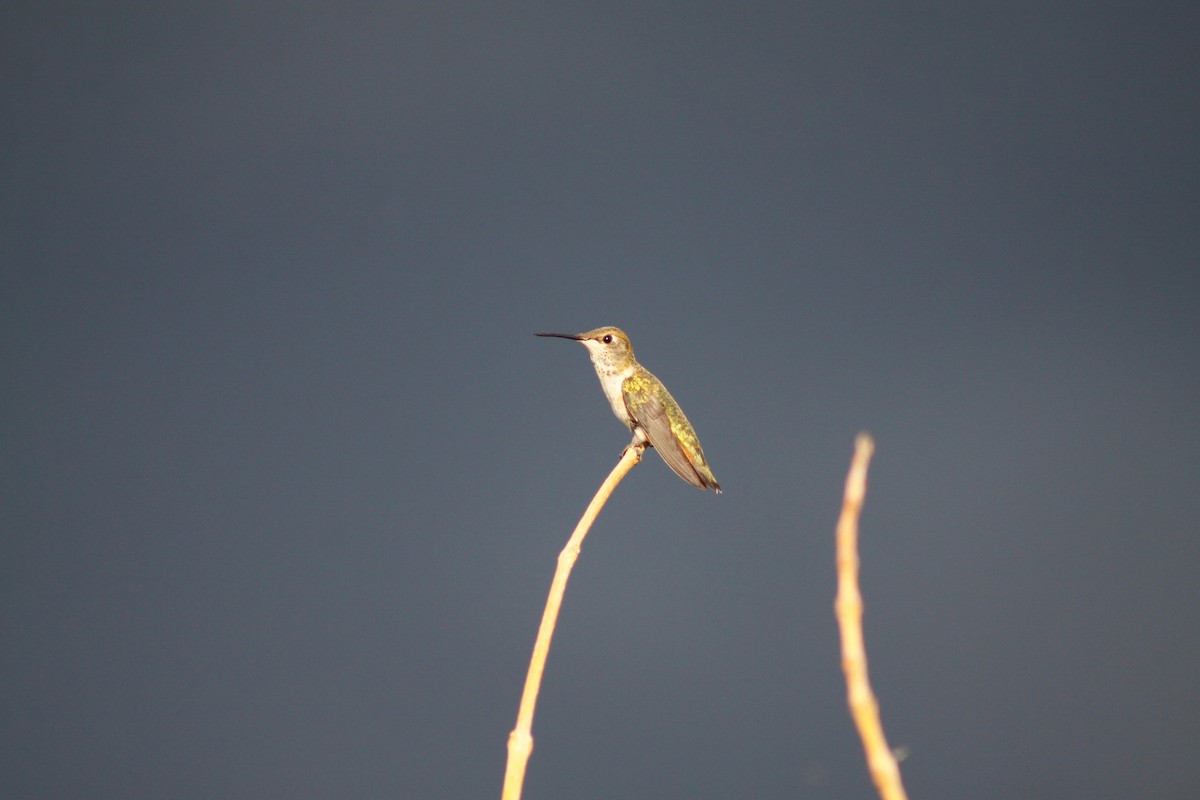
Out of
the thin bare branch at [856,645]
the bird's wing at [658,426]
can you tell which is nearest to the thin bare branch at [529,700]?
the thin bare branch at [856,645]

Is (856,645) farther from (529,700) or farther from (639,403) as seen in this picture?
(639,403)

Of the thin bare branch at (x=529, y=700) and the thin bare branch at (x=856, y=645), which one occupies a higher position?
the thin bare branch at (x=856, y=645)

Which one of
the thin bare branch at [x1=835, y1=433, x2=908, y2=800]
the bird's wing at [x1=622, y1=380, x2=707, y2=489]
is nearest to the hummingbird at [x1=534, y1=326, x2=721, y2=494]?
the bird's wing at [x1=622, y1=380, x2=707, y2=489]

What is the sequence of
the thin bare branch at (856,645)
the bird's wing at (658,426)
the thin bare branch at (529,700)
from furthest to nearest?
1. the bird's wing at (658,426)
2. the thin bare branch at (529,700)
3. the thin bare branch at (856,645)

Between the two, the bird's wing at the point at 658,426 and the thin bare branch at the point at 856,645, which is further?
the bird's wing at the point at 658,426

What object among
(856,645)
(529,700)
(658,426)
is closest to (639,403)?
(658,426)

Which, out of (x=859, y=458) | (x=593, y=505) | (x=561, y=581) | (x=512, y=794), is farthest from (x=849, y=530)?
(x=593, y=505)

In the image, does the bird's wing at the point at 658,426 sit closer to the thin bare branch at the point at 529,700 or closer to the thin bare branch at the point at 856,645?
the thin bare branch at the point at 529,700

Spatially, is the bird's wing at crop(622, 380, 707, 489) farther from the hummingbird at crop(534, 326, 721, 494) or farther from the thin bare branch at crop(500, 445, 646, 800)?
the thin bare branch at crop(500, 445, 646, 800)
